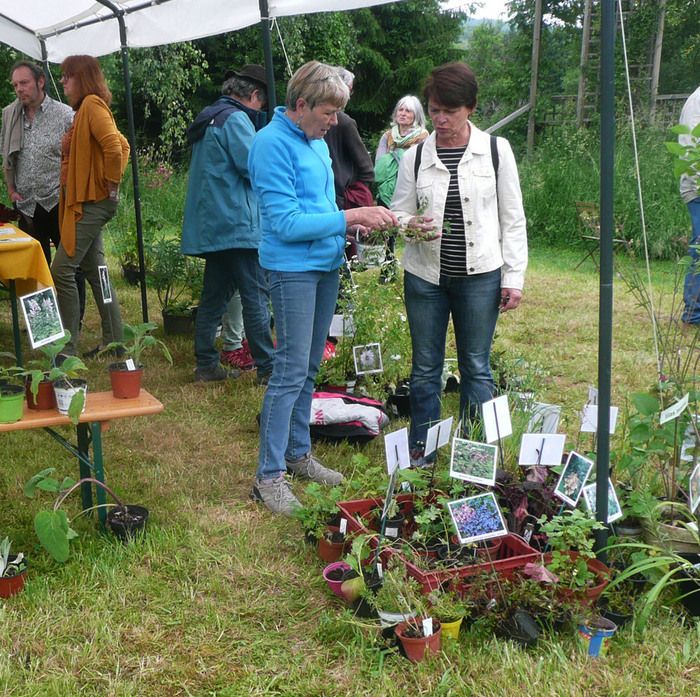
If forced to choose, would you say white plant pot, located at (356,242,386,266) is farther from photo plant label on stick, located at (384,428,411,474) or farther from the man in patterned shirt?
the man in patterned shirt

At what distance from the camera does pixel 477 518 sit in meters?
2.45

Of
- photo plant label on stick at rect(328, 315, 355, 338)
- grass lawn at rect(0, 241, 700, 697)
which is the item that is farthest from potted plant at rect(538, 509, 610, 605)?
photo plant label on stick at rect(328, 315, 355, 338)

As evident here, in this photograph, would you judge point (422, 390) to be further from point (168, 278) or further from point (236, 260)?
point (168, 278)

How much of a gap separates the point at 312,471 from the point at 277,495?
31 cm

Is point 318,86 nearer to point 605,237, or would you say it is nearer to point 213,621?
point 605,237

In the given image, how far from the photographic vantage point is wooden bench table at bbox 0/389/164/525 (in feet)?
9.09

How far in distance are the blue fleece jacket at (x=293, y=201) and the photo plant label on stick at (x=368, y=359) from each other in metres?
1.14

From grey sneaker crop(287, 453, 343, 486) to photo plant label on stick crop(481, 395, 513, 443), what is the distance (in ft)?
2.89

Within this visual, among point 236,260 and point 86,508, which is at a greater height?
point 236,260

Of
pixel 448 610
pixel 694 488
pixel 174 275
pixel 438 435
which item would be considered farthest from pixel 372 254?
pixel 174 275

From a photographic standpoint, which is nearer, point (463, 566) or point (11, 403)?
point (463, 566)

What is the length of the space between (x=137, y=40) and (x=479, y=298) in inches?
147

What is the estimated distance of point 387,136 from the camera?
21.0 feet

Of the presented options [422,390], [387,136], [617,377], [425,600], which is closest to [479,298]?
[422,390]
